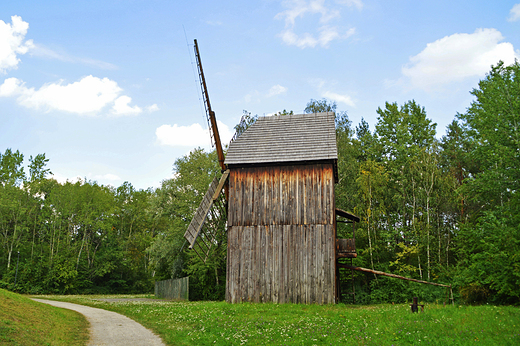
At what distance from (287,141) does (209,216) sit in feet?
21.9

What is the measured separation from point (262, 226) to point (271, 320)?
8.77 metres

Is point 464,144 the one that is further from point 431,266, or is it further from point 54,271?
→ point 54,271

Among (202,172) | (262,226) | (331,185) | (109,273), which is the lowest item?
(109,273)

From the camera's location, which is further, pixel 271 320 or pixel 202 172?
pixel 202 172

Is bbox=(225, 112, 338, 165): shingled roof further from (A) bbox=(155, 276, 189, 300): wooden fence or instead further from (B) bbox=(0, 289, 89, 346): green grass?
(A) bbox=(155, 276, 189, 300): wooden fence

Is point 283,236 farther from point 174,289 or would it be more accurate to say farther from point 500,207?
point 174,289

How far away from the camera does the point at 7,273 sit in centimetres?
4712

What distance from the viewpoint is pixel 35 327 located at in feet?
39.5

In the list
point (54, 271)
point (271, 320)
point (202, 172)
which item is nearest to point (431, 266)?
point (271, 320)

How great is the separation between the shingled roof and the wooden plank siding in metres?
0.66

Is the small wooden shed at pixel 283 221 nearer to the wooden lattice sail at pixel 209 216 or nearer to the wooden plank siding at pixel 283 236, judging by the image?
the wooden plank siding at pixel 283 236

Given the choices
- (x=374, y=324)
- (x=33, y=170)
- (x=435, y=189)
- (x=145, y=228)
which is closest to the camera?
(x=374, y=324)

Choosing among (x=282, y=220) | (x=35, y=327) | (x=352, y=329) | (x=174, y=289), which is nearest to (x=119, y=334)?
(x=35, y=327)

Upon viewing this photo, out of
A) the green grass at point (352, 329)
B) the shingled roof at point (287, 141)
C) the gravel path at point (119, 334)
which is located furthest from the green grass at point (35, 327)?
the shingled roof at point (287, 141)
